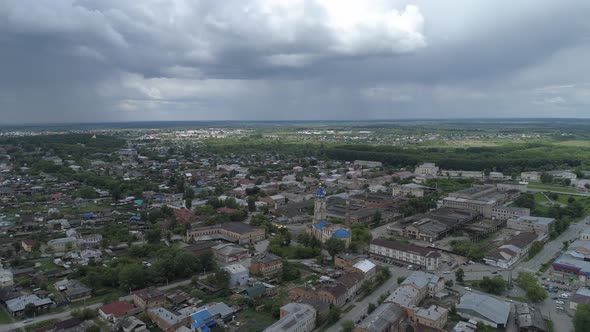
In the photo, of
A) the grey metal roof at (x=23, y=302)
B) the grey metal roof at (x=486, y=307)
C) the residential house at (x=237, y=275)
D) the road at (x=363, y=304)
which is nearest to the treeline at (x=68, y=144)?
the grey metal roof at (x=23, y=302)

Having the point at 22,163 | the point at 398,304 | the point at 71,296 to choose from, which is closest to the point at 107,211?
the point at 71,296

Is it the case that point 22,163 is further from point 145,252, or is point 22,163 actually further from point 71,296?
point 71,296

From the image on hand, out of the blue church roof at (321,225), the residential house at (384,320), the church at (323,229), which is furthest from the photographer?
the blue church roof at (321,225)

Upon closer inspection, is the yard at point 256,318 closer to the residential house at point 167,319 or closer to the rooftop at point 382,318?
the residential house at point 167,319

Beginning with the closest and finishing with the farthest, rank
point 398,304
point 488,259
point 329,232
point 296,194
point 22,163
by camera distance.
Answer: point 398,304 < point 488,259 < point 329,232 < point 296,194 < point 22,163

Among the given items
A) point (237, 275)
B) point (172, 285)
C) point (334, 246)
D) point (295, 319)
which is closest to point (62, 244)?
point (172, 285)

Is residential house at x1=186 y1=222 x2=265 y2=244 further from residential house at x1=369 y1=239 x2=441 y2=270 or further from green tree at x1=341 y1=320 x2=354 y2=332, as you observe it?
green tree at x1=341 y1=320 x2=354 y2=332
